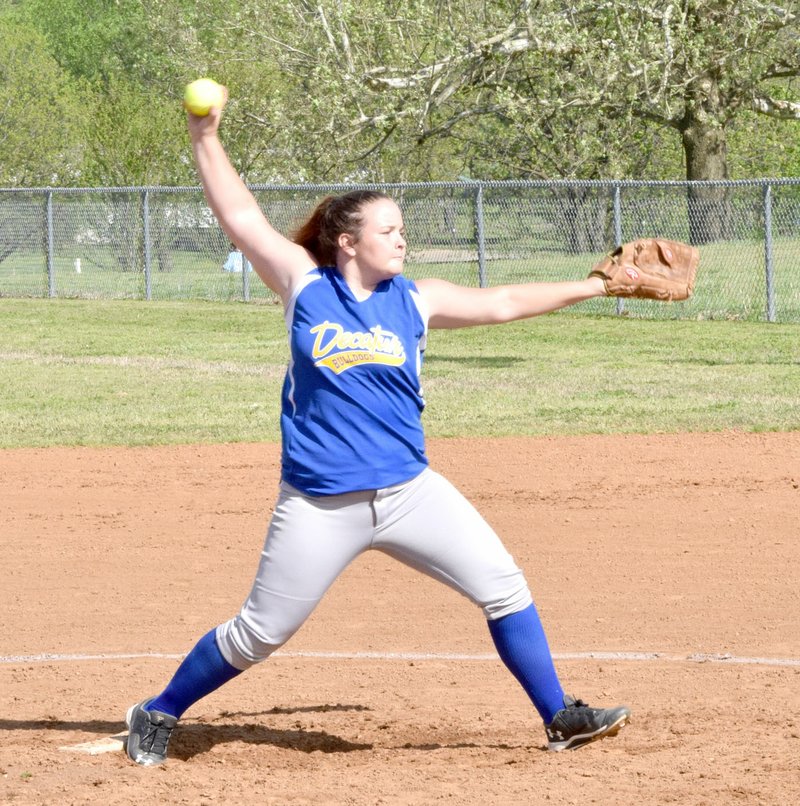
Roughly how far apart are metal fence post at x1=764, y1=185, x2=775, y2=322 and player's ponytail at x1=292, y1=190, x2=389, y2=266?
50.0 feet

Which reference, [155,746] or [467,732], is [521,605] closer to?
[467,732]

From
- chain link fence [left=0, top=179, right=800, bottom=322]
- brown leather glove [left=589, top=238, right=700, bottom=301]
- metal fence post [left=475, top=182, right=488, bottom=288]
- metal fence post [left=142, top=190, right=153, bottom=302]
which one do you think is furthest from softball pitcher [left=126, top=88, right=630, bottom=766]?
metal fence post [left=142, top=190, right=153, bottom=302]

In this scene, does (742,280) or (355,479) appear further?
(742,280)

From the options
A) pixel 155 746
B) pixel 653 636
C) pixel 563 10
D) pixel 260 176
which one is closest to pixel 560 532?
pixel 653 636

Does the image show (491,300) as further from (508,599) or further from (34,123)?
(34,123)

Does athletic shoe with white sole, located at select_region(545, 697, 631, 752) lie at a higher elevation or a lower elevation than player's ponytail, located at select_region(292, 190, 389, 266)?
lower

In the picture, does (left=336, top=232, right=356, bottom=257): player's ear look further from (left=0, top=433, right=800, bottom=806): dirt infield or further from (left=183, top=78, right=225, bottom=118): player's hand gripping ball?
(left=0, top=433, right=800, bottom=806): dirt infield

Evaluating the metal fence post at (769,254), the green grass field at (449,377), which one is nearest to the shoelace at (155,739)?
the green grass field at (449,377)

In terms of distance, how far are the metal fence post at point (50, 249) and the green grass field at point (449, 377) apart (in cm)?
311

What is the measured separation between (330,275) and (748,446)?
711 cm

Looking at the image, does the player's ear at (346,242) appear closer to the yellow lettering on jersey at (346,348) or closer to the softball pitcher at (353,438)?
the softball pitcher at (353,438)

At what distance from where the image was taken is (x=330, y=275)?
13.5 feet

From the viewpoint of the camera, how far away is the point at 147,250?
23547 mm

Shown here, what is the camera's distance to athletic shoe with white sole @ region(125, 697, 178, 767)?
4371 millimetres
